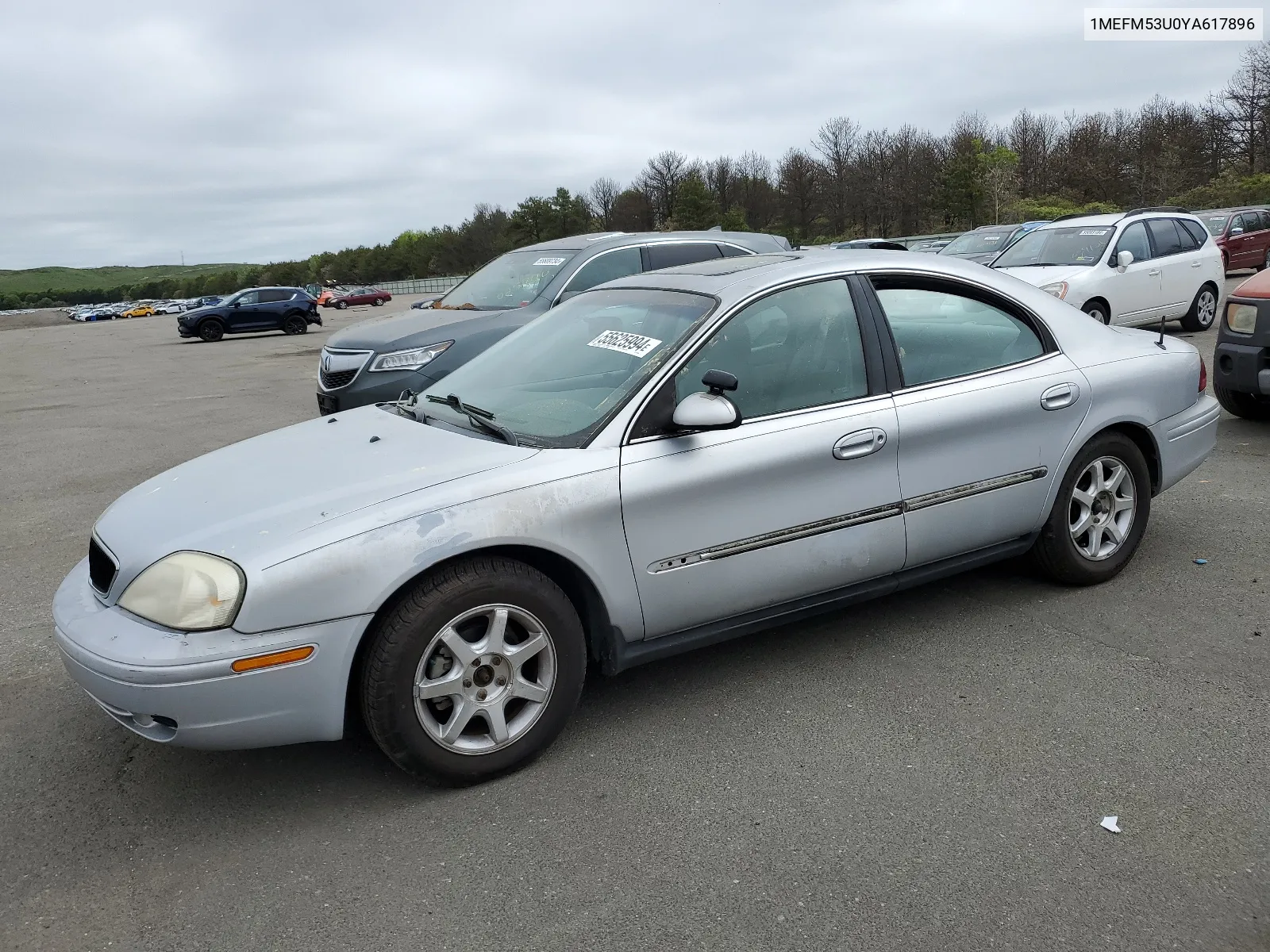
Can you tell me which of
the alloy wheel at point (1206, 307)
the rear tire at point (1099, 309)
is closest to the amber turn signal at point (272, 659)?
the rear tire at point (1099, 309)

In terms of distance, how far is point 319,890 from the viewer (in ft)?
9.04

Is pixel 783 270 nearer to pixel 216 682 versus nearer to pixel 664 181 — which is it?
pixel 216 682

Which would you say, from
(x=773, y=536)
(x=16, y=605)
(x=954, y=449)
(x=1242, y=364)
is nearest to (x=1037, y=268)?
(x=1242, y=364)

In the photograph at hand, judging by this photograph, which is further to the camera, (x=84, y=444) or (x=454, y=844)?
A: (x=84, y=444)

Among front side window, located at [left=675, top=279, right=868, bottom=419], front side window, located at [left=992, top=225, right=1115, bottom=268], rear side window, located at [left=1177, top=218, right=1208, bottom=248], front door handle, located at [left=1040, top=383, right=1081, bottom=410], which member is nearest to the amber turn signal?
front side window, located at [left=675, top=279, right=868, bottom=419]

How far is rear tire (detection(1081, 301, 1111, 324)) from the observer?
11.9m

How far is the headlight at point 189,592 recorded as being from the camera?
2914 millimetres

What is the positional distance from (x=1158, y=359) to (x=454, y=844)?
Answer: 379cm

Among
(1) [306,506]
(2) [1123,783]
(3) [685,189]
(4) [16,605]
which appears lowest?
(2) [1123,783]

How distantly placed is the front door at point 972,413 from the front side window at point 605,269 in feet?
15.9

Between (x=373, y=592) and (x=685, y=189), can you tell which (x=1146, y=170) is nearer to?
(x=685, y=189)

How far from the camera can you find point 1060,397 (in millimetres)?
4355

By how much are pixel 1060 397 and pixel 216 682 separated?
344 cm

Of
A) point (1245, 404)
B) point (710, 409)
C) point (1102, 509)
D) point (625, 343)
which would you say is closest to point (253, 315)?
point (1245, 404)
